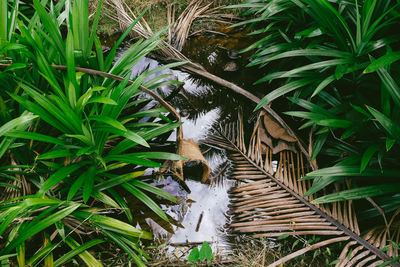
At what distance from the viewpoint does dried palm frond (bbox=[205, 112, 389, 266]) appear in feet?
4.03

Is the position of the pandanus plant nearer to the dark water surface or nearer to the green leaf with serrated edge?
the dark water surface

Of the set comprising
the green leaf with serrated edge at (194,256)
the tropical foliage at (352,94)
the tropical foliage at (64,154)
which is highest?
the tropical foliage at (352,94)

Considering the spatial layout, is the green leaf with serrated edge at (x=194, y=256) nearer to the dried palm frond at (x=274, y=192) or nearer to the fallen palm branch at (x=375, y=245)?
the dried palm frond at (x=274, y=192)

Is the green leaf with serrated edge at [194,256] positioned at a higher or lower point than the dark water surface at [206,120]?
lower

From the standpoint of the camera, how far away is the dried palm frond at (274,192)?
4.03 feet

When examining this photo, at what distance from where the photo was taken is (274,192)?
1.34m

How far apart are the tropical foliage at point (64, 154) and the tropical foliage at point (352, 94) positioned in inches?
28.7

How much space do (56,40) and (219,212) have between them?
1.12m

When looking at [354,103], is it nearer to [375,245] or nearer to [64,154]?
[375,245]

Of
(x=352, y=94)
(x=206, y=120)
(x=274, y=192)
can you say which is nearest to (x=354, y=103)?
(x=352, y=94)

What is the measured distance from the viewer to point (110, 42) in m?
1.95

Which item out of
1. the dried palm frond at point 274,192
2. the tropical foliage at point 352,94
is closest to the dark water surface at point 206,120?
the dried palm frond at point 274,192

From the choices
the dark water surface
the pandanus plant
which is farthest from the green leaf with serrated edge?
the pandanus plant

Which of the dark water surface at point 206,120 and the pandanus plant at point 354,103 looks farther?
the dark water surface at point 206,120
